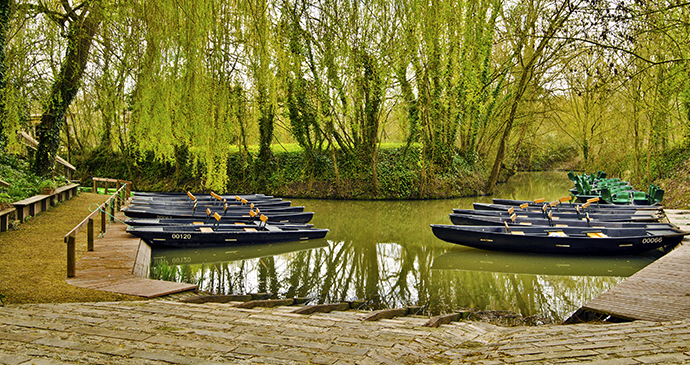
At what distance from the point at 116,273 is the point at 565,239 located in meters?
8.22

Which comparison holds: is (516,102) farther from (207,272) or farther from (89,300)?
(89,300)

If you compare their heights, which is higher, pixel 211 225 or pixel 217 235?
pixel 211 225

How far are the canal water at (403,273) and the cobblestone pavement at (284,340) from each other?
2411mm

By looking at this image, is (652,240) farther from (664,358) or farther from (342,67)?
(342,67)

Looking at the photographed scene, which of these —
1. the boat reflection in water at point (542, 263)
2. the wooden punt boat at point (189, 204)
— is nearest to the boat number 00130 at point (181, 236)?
the wooden punt boat at point (189, 204)

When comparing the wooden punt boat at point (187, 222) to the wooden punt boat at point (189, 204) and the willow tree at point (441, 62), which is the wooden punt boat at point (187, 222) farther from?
the willow tree at point (441, 62)

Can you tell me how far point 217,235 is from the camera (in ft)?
34.1

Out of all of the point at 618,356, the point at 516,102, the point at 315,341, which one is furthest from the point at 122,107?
A: the point at 618,356

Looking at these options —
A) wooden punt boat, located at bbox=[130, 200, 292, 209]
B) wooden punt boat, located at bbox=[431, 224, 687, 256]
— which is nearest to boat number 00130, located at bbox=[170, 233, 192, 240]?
wooden punt boat, located at bbox=[130, 200, 292, 209]

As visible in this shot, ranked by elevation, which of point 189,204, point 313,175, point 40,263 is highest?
point 313,175

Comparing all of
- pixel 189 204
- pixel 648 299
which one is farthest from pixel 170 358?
pixel 189 204

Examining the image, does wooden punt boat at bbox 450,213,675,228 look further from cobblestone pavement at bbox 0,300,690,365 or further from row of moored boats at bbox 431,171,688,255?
cobblestone pavement at bbox 0,300,690,365

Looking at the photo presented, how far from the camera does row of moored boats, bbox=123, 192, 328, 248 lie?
10.1 m

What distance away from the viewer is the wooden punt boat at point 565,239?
9.66 metres
